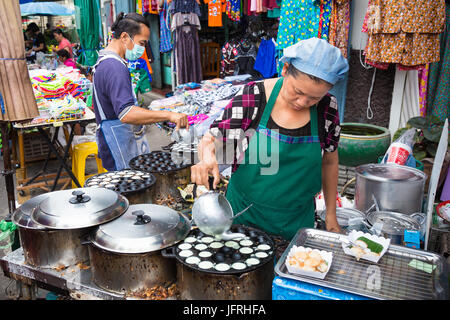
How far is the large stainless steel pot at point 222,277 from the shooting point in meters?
1.37

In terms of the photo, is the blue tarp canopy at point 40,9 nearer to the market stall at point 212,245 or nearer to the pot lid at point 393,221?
the market stall at point 212,245

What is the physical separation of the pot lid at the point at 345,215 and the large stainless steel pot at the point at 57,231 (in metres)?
1.26

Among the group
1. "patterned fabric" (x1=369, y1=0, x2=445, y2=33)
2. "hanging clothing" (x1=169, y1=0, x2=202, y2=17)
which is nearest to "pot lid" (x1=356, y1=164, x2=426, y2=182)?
"patterned fabric" (x1=369, y1=0, x2=445, y2=33)

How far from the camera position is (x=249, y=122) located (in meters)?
1.84

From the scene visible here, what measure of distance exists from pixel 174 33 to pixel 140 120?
4.93 meters

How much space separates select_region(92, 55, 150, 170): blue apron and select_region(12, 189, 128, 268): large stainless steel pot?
113cm

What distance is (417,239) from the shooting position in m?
1.83

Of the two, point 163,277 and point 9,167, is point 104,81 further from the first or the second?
point 163,277

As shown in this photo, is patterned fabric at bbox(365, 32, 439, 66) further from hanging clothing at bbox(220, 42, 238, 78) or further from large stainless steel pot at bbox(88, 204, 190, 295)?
large stainless steel pot at bbox(88, 204, 190, 295)

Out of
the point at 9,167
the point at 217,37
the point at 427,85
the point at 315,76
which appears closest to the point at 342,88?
the point at 427,85

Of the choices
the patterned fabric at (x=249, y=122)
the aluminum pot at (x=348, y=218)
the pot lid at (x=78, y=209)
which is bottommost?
the aluminum pot at (x=348, y=218)

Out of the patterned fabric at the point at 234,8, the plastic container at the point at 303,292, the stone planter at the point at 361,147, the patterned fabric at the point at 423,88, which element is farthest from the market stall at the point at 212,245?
the patterned fabric at the point at 234,8

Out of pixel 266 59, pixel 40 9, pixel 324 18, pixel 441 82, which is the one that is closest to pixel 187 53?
pixel 266 59

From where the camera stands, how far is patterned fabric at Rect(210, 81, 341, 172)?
182 cm
